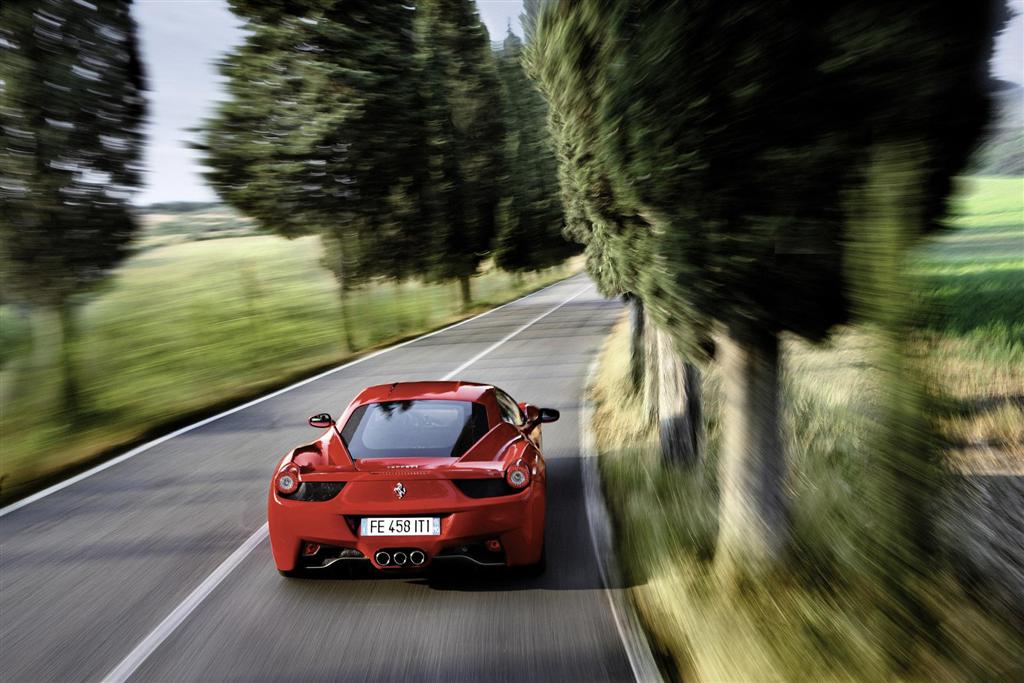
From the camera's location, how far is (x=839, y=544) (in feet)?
18.7

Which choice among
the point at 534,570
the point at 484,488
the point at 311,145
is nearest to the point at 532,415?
the point at 534,570

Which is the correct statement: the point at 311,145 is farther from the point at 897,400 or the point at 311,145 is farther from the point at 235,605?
the point at 897,400

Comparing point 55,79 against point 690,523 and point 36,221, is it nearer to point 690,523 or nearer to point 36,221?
point 36,221

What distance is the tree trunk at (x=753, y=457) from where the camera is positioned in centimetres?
548

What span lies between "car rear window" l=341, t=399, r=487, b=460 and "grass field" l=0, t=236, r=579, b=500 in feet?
16.3

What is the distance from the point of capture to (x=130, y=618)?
5.20 metres

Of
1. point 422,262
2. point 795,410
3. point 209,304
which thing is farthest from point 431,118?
point 795,410

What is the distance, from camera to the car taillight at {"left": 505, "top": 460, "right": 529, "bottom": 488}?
5.41m

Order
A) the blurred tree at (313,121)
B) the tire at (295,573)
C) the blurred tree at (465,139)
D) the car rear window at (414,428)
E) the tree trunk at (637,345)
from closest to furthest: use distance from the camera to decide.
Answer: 1. the tire at (295,573)
2. the car rear window at (414,428)
3. the tree trunk at (637,345)
4. the blurred tree at (313,121)
5. the blurred tree at (465,139)

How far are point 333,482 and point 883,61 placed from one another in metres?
3.84

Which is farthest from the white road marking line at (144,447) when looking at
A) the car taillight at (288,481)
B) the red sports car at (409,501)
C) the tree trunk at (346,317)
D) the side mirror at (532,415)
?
the side mirror at (532,415)

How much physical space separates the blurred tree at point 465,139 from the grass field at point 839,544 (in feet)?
84.3

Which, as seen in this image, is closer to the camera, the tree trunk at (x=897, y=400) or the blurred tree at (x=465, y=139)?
the tree trunk at (x=897, y=400)

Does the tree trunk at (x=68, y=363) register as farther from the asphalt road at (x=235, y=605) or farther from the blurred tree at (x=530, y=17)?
the blurred tree at (x=530, y=17)
